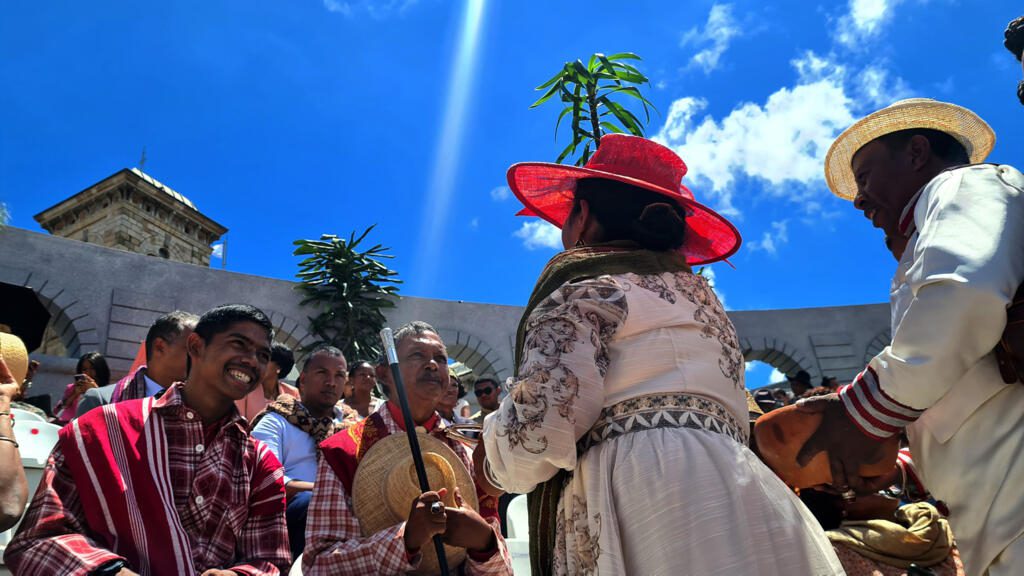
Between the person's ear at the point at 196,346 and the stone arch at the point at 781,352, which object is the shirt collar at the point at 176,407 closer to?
the person's ear at the point at 196,346

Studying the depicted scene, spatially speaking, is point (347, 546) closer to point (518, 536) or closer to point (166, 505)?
point (166, 505)

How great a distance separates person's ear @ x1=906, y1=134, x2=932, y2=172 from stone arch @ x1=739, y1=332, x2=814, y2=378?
16818mm

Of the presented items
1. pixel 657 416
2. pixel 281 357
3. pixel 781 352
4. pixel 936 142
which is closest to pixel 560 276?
pixel 657 416

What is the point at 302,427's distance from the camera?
14.2 ft

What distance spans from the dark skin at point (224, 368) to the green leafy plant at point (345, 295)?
40.9 feet

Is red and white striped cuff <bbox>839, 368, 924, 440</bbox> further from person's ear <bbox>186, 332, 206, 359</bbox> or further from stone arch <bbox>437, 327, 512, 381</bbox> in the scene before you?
stone arch <bbox>437, 327, 512, 381</bbox>

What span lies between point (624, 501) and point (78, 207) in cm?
3715

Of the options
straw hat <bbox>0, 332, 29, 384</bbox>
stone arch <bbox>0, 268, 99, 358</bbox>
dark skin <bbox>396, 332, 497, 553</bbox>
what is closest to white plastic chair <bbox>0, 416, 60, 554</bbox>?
straw hat <bbox>0, 332, 29, 384</bbox>

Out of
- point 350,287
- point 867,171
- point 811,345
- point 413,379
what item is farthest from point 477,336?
point 867,171

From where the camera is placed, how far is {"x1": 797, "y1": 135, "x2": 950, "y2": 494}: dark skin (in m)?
1.66

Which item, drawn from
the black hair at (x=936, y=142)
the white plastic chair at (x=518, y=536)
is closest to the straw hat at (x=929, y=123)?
the black hair at (x=936, y=142)

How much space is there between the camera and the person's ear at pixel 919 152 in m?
1.98

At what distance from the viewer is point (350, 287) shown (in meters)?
16.1

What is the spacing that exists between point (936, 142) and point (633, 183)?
2.89 ft
